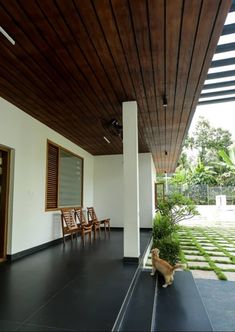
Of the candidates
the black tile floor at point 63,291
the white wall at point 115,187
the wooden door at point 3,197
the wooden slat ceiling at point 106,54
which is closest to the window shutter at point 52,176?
the wooden slat ceiling at point 106,54

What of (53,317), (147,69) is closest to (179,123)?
(147,69)

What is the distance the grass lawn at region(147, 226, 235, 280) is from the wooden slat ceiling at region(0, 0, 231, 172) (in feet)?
9.94

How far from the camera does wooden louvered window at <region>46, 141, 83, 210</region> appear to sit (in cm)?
639

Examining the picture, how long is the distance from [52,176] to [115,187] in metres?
3.35

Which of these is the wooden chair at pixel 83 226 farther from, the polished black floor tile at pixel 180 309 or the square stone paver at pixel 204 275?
the polished black floor tile at pixel 180 309

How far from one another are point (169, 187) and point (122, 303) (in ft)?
58.0

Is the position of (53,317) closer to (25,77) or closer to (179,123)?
(25,77)

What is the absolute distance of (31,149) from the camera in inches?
212

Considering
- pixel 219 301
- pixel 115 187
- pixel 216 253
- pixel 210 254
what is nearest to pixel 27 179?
pixel 219 301

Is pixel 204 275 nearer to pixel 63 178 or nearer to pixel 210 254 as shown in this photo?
pixel 210 254

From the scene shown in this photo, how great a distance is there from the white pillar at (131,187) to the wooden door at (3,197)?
2182 mm

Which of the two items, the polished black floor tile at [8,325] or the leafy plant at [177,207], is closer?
the polished black floor tile at [8,325]

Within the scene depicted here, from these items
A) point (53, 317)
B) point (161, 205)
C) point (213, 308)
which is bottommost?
point (213, 308)

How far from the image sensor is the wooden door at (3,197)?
4.57 metres
